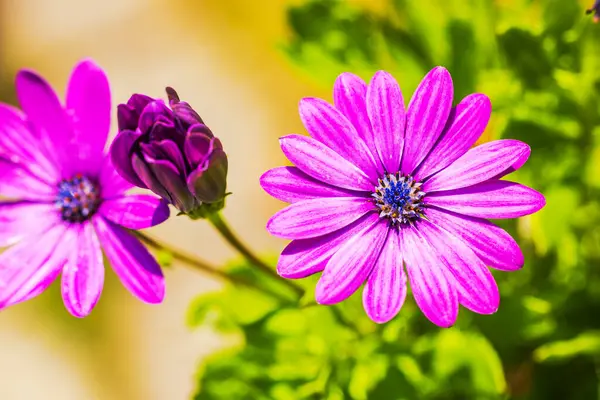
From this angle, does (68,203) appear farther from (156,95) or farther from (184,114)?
(156,95)

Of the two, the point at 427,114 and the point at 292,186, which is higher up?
the point at 427,114

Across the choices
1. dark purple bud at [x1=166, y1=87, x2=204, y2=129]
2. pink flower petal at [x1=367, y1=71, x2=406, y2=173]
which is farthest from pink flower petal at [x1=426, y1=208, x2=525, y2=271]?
dark purple bud at [x1=166, y1=87, x2=204, y2=129]

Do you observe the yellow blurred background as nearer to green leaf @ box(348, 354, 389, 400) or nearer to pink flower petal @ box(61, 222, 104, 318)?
green leaf @ box(348, 354, 389, 400)

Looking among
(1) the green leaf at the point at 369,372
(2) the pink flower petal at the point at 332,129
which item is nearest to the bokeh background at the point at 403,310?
(1) the green leaf at the point at 369,372

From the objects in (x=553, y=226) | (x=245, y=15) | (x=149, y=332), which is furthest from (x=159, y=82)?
(x=553, y=226)

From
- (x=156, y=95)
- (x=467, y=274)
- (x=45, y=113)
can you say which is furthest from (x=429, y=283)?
(x=156, y=95)

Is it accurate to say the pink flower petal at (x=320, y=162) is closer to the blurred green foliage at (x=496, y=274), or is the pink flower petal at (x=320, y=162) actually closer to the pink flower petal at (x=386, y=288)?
the pink flower petal at (x=386, y=288)
